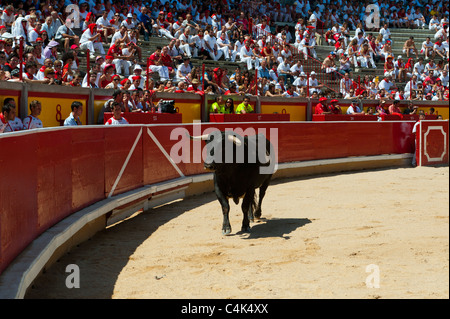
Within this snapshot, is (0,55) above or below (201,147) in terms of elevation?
above

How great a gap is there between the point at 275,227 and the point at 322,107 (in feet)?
32.9

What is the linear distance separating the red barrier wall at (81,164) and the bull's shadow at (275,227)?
1.86 metres

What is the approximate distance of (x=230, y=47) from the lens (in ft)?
63.0

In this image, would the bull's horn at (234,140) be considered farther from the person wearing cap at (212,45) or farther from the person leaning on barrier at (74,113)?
the person wearing cap at (212,45)

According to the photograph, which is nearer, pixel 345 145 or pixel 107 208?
pixel 107 208

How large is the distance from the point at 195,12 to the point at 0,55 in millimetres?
11021

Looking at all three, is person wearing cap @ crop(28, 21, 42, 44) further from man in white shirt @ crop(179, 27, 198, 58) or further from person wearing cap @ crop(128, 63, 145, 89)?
man in white shirt @ crop(179, 27, 198, 58)

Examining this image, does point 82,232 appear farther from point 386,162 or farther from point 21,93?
point 386,162

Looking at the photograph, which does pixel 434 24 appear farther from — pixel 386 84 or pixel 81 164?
pixel 81 164

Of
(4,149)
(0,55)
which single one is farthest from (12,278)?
(0,55)

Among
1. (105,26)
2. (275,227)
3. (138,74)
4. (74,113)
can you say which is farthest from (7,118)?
(105,26)

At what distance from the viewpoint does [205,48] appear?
18297 mm

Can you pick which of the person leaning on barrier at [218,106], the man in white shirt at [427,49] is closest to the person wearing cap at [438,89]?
the man in white shirt at [427,49]

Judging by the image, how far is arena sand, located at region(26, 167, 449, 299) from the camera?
515 cm
